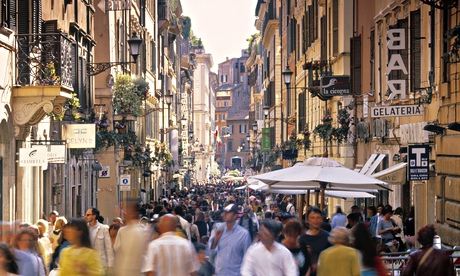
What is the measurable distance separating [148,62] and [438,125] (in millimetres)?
42743

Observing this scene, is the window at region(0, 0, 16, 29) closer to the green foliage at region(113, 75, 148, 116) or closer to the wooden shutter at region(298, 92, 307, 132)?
the green foliage at region(113, 75, 148, 116)

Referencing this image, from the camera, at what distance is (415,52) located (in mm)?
26797

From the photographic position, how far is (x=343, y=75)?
38.2m

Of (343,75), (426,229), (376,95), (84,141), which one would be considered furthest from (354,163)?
(426,229)

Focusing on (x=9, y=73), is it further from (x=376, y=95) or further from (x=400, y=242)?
(x=376, y=95)

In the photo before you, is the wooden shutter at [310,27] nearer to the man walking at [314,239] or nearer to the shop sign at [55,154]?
the shop sign at [55,154]

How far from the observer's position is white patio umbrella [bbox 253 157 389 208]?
910 inches

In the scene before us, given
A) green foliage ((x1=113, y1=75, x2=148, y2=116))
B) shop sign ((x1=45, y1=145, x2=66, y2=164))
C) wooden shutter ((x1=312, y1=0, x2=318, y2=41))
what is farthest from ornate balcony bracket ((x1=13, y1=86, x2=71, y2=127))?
wooden shutter ((x1=312, y1=0, x2=318, y2=41))

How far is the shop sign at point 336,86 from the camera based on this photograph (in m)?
36.7

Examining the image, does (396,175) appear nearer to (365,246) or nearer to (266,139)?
(365,246)

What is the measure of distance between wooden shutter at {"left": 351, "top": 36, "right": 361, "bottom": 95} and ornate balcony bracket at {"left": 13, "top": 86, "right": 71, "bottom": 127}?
40.5 ft

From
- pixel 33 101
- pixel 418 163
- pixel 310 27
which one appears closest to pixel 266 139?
pixel 310 27

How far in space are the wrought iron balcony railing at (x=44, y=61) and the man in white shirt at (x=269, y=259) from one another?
1206cm

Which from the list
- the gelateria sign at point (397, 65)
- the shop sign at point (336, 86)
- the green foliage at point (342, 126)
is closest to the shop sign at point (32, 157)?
the gelateria sign at point (397, 65)
